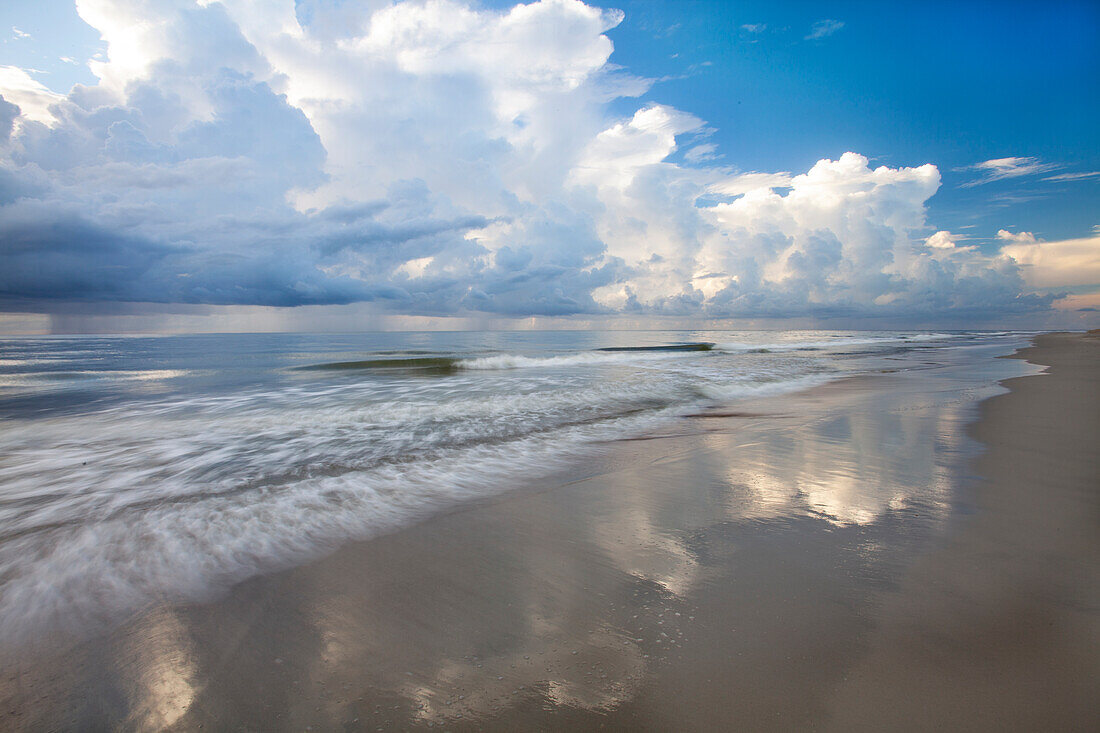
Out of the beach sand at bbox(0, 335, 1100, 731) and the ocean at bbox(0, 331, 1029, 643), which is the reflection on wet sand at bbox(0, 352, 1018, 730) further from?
the ocean at bbox(0, 331, 1029, 643)

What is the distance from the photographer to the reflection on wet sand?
2.10 m

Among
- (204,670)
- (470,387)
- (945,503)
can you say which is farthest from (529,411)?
(204,670)

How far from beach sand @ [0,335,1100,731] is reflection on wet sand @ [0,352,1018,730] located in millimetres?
14

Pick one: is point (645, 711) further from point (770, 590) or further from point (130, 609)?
point (130, 609)

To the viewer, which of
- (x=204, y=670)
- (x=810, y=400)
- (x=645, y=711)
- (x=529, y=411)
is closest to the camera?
(x=645, y=711)

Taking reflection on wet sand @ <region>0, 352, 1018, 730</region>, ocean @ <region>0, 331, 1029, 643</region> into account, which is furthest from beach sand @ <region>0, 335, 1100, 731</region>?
ocean @ <region>0, 331, 1029, 643</region>

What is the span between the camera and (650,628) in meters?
2.57

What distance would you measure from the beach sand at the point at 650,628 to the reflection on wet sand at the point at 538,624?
14 millimetres

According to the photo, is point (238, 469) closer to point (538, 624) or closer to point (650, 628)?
point (538, 624)

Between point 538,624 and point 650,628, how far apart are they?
605 mm

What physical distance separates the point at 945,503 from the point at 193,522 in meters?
6.99

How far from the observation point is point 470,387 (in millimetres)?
16719

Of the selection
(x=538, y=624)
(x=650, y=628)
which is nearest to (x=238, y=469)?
(x=538, y=624)

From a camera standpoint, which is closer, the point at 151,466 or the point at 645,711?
the point at 645,711
